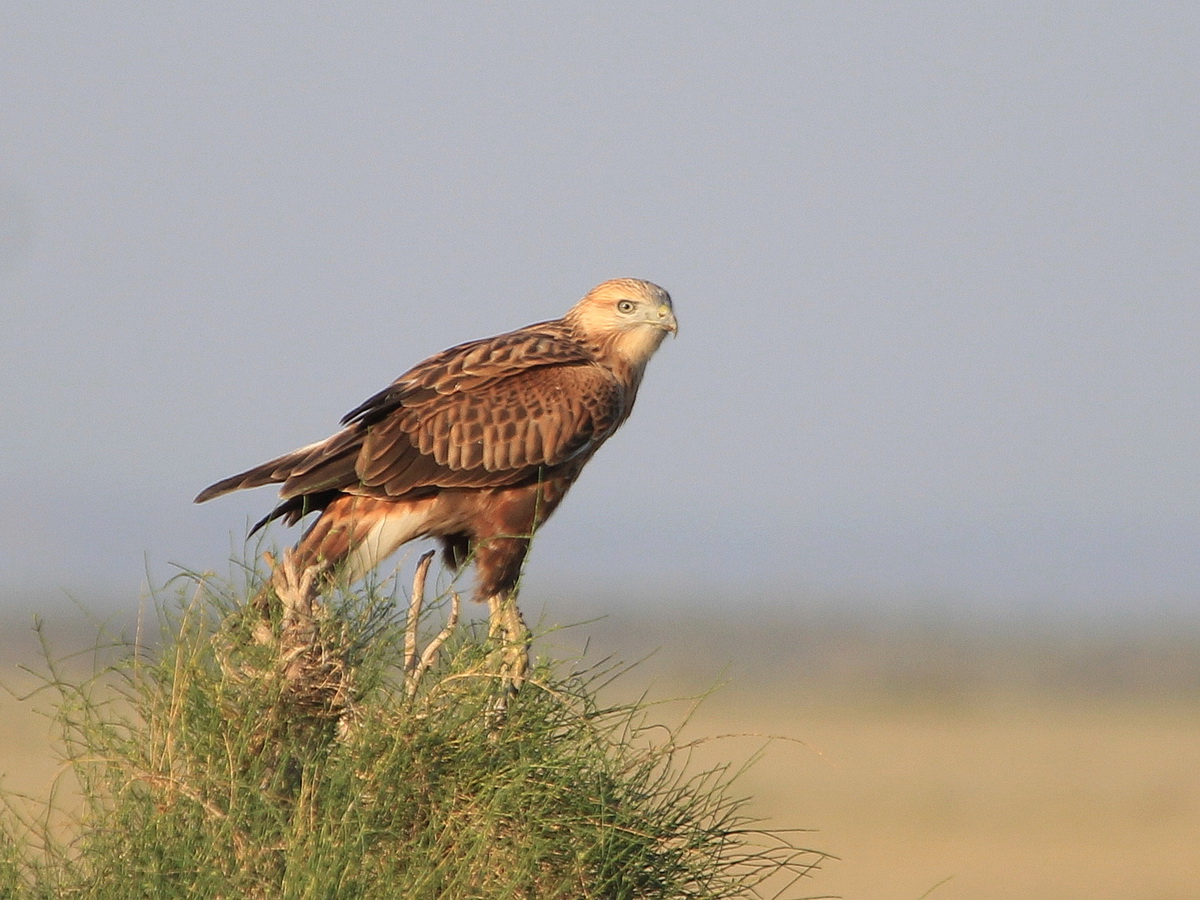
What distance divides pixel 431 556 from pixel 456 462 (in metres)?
2.37

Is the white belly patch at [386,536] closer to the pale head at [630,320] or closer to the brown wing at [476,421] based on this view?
the brown wing at [476,421]

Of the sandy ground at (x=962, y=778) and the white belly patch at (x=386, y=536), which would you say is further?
the sandy ground at (x=962, y=778)

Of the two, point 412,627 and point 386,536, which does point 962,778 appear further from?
point 412,627

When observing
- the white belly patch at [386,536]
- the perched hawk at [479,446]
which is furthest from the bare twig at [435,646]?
the white belly patch at [386,536]

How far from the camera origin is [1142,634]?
436 ft

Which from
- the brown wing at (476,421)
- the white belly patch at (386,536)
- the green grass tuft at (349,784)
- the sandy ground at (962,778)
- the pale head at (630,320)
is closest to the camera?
the green grass tuft at (349,784)

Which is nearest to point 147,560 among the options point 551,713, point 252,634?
point 252,634

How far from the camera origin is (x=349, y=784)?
5105 mm

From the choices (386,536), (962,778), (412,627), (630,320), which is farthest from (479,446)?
(962,778)

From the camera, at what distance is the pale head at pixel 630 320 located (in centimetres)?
908

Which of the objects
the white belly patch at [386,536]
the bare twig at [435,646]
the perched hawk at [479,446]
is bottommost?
the bare twig at [435,646]

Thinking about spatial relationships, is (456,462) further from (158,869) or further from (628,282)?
(158,869)

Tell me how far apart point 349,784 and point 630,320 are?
A: 4416 millimetres

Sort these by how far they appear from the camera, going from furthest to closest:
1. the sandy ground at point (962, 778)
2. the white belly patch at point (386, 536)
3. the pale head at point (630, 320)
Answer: the sandy ground at point (962, 778) → the pale head at point (630, 320) → the white belly patch at point (386, 536)
